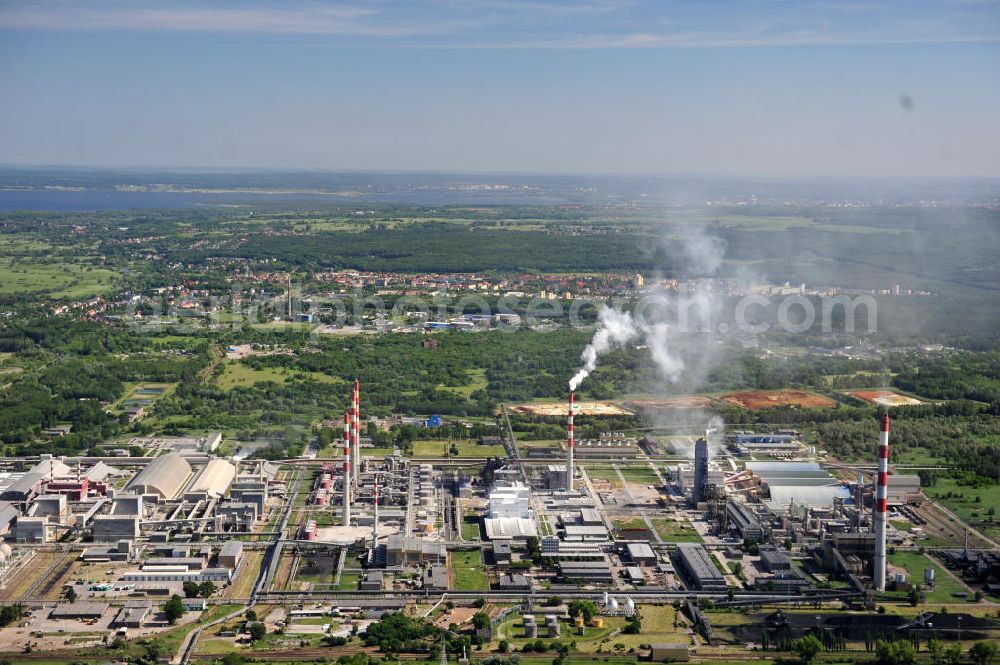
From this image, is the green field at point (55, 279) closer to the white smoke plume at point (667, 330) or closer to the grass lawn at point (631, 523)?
the white smoke plume at point (667, 330)

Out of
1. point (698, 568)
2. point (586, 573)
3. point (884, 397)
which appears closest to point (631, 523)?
point (698, 568)

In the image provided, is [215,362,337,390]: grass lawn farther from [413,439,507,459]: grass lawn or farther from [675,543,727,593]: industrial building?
[675,543,727,593]: industrial building

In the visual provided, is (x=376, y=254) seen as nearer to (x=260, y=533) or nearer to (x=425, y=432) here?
(x=425, y=432)

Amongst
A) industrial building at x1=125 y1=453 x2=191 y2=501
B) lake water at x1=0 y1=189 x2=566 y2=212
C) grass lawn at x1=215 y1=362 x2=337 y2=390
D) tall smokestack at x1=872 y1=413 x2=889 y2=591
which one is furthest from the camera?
lake water at x1=0 y1=189 x2=566 y2=212

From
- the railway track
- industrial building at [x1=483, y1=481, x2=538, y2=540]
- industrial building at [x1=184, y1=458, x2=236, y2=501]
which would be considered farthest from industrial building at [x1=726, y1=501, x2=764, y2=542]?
the railway track

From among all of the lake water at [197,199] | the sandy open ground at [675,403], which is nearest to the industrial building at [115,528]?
the sandy open ground at [675,403]

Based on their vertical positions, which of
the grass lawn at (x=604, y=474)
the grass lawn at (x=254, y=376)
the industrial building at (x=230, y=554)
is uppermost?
the grass lawn at (x=254, y=376)
